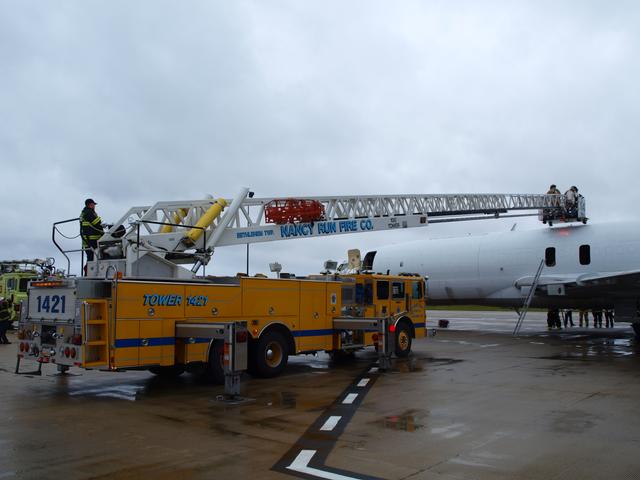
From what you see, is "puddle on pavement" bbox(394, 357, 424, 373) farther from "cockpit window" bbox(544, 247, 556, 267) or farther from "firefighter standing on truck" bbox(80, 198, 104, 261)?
"cockpit window" bbox(544, 247, 556, 267)

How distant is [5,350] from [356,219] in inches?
512

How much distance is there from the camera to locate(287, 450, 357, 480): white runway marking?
6.07 m

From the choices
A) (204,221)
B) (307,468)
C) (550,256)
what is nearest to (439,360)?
(204,221)

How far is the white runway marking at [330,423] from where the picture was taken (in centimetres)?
827

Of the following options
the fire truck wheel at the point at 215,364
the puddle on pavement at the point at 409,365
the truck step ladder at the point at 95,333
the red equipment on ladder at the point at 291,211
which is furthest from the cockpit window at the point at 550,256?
the truck step ladder at the point at 95,333

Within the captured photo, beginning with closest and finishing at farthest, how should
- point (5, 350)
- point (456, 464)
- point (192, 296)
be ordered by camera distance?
point (456, 464) → point (192, 296) → point (5, 350)

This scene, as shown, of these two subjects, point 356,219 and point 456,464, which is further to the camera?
point 356,219

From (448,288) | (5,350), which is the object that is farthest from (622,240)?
(5,350)

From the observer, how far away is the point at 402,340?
1736 centimetres

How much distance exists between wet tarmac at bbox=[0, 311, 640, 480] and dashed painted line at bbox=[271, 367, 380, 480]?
0.08 ft

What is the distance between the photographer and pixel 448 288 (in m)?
28.2

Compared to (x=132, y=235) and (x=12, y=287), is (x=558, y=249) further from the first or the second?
(x=12, y=287)

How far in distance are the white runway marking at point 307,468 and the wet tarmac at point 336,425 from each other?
0.02 metres

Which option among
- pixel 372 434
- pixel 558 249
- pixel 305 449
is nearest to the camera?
pixel 305 449
